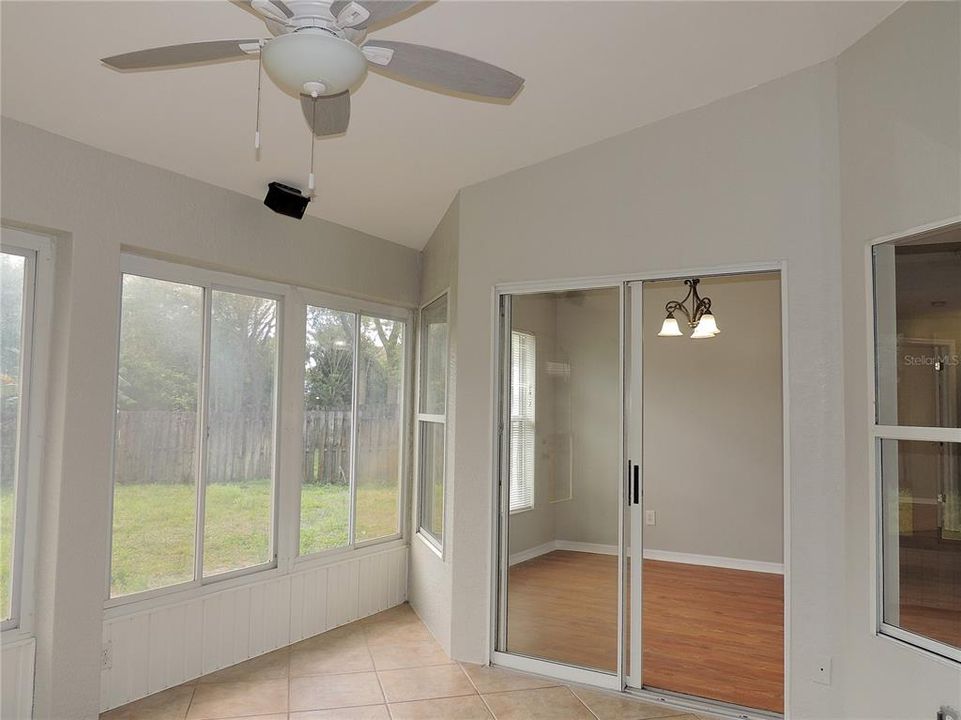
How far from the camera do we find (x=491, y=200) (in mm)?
4168

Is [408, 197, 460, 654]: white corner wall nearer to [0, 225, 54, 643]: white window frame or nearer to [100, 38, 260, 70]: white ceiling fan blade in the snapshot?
[0, 225, 54, 643]: white window frame

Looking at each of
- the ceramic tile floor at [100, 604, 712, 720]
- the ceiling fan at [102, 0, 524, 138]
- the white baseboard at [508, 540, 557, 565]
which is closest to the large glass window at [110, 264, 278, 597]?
the ceramic tile floor at [100, 604, 712, 720]

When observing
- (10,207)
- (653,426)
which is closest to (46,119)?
(10,207)

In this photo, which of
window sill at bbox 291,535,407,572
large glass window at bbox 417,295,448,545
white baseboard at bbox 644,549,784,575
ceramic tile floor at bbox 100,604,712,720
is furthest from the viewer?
white baseboard at bbox 644,549,784,575

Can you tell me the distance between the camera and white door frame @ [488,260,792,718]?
129 inches

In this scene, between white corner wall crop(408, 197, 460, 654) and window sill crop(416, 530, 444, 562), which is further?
window sill crop(416, 530, 444, 562)

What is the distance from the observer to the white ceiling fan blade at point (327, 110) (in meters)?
2.36

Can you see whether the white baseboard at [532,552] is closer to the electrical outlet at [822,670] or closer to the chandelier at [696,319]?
the electrical outlet at [822,670]

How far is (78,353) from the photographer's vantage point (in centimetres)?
323

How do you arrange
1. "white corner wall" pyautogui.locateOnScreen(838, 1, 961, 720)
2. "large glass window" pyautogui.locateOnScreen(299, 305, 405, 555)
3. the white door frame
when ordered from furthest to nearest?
"large glass window" pyautogui.locateOnScreen(299, 305, 405, 555)
the white door frame
"white corner wall" pyautogui.locateOnScreen(838, 1, 961, 720)

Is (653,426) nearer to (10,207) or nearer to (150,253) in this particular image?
(150,253)

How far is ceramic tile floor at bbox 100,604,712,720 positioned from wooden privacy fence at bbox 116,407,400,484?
3.40 feet

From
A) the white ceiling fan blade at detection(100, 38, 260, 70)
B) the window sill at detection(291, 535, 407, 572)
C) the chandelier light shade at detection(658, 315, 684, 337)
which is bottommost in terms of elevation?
the window sill at detection(291, 535, 407, 572)

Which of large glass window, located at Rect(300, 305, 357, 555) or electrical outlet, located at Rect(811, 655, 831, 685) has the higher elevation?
large glass window, located at Rect(300, 305, 357, 555)
